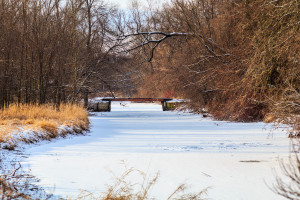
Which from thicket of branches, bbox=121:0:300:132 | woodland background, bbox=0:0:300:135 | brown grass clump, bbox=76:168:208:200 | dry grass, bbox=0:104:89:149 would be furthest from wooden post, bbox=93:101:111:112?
brown grass clump, bbox=76:168:208:200

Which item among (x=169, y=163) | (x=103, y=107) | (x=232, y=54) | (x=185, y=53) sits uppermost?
(x=185, y=53)

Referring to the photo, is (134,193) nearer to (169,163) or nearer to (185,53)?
(169,163)

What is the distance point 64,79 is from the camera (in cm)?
2145

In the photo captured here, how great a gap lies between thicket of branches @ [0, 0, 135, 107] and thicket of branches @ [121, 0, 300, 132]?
9.64ft

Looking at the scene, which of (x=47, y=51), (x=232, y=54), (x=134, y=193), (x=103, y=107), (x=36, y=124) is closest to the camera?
(x=134, y=193)

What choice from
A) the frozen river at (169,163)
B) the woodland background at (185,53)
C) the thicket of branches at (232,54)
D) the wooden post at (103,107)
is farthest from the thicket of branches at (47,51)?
the frozen river at (169,163)

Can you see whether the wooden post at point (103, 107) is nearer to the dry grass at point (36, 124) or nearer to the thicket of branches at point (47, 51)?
the thicket of branches at point (47, 51)

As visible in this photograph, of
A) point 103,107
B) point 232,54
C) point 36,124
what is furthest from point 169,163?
point 103,107

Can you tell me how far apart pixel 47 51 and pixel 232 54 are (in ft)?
32.7

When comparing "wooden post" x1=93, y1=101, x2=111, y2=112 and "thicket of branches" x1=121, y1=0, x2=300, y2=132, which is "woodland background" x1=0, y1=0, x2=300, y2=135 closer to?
"thicket of branches" x1=121, y1=0, x2=300, y2=132

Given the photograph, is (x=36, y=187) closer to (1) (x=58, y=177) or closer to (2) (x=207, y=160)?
(1) (x=58, y=177)

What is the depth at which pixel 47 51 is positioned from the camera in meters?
18.6

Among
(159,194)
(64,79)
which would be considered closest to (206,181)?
(159,194)

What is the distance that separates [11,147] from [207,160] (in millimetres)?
3897
